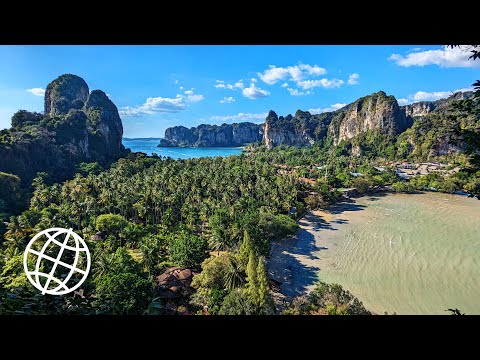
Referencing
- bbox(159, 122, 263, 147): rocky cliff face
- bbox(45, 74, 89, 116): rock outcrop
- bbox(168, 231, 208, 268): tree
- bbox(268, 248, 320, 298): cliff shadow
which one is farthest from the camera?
bbox(159, 122, 263, 147): rocky cliff face

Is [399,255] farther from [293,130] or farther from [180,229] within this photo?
[293,130]

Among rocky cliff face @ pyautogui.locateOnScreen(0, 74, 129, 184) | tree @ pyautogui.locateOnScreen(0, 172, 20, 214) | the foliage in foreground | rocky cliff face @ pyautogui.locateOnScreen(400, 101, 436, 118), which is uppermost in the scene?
rocky cliff face @ pyautogui.locateOnScreen(400, 101, 436, 118)

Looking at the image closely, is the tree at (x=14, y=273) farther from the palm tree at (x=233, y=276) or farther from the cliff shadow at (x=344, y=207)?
the cliff shadow at (x=344, y=207)

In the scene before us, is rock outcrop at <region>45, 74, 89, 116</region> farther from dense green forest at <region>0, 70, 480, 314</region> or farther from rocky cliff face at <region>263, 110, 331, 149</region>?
rocky cliff face at <region>263, 110, 331, 149</region>

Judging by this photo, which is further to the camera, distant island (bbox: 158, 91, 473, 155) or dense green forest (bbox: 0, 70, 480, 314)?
distant island (bbox: 158, 91, 473, 155)

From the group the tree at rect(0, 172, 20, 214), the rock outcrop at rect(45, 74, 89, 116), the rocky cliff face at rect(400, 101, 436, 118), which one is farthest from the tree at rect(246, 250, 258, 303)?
the rocky cliff face at rect(400, 101, 436, 118)
